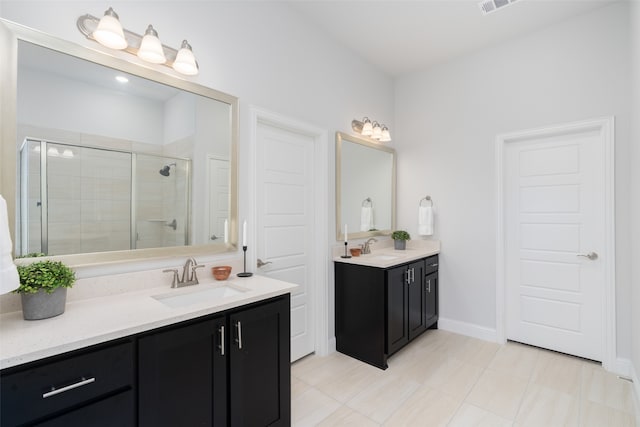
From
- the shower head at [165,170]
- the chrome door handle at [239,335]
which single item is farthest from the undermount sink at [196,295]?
the shower head at [165,170]

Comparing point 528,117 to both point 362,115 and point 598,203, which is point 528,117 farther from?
point 362,115

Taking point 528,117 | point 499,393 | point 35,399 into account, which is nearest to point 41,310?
point 35,399

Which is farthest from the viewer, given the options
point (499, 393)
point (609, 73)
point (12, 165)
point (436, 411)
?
point (609, 73)

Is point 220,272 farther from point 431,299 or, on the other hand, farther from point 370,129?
point 431,299

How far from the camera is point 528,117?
296 centimetres

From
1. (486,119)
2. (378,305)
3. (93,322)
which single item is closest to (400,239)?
(378,305)

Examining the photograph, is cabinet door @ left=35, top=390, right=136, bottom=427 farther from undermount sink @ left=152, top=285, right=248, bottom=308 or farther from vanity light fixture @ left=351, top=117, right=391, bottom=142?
vanity light fixture @ left=351, top=117, right=391, bottom=142

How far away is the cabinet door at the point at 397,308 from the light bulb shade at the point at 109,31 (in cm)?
241

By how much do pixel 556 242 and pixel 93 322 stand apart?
12.0 feet

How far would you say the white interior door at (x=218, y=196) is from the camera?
6.63 ft

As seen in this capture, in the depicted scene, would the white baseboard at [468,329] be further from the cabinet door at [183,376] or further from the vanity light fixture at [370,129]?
the cabinet door at [183,376]

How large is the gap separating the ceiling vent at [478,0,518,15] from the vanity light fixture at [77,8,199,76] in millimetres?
2434

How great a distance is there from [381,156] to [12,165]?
320 cm

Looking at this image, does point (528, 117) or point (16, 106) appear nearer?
point (16, 106)
